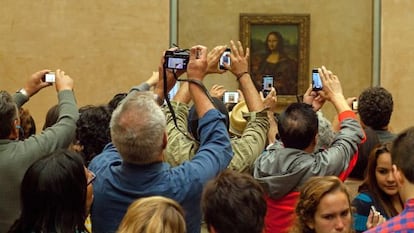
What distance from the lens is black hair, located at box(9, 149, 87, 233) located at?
3.49 meters

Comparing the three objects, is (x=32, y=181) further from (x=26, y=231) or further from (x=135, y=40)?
(x=135, y=40)

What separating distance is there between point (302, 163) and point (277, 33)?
10388mm

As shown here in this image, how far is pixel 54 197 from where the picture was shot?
11.5 feet

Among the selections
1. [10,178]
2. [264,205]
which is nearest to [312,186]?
[264,205]

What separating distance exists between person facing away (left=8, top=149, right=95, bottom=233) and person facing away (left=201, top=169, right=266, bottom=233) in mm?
644

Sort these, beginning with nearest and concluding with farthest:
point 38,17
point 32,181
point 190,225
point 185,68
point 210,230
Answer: point 210,230, point 32,181, point 190,225, point 185,68, point 38,17

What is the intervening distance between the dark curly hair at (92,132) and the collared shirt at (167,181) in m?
0.96

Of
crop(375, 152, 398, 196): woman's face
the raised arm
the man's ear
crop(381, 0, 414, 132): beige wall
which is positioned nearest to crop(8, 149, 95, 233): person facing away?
the man's ear

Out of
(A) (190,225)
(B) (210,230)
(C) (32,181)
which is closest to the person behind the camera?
(B) (210,230)

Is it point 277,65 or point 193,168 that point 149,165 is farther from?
point 277,65

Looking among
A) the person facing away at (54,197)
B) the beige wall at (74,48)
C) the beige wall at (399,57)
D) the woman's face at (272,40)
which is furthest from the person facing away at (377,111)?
the woman's face at (272,40)

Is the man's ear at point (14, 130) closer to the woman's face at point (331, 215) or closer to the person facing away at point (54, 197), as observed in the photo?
the person facing away at point (54, 197)

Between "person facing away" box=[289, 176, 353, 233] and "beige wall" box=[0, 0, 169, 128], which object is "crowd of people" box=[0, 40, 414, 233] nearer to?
"person facing away" box=[289, 176, 353, 233]

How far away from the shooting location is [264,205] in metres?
3.27
